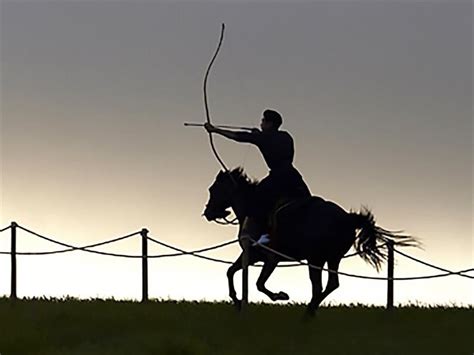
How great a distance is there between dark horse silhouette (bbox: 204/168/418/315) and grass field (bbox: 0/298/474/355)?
1.40 ft

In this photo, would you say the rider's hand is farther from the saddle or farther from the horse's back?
the horse's back

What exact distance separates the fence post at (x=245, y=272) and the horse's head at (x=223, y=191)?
684 millimetres

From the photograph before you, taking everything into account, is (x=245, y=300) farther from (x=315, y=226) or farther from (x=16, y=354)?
(x=16, y=354)

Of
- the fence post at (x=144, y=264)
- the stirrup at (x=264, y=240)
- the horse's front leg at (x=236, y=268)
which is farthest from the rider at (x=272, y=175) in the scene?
the fence post at (x=144, y=264)

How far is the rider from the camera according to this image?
1312 centimetres

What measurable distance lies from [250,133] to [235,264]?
1.53 m

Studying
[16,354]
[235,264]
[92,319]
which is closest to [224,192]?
[235,264]

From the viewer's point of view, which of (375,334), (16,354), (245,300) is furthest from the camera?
(245,300)

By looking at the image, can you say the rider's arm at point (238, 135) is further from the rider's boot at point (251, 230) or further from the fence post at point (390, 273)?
the fence post at point (390, 273)

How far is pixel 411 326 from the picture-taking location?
12.8 metres

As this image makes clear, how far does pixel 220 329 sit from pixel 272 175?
6.59 ft

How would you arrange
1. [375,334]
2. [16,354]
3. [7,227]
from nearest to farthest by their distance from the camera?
[16,354] < [375,334] < [7,227]

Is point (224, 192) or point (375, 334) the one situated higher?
point (224, 192)

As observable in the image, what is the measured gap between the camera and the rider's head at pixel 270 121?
1334 cm
